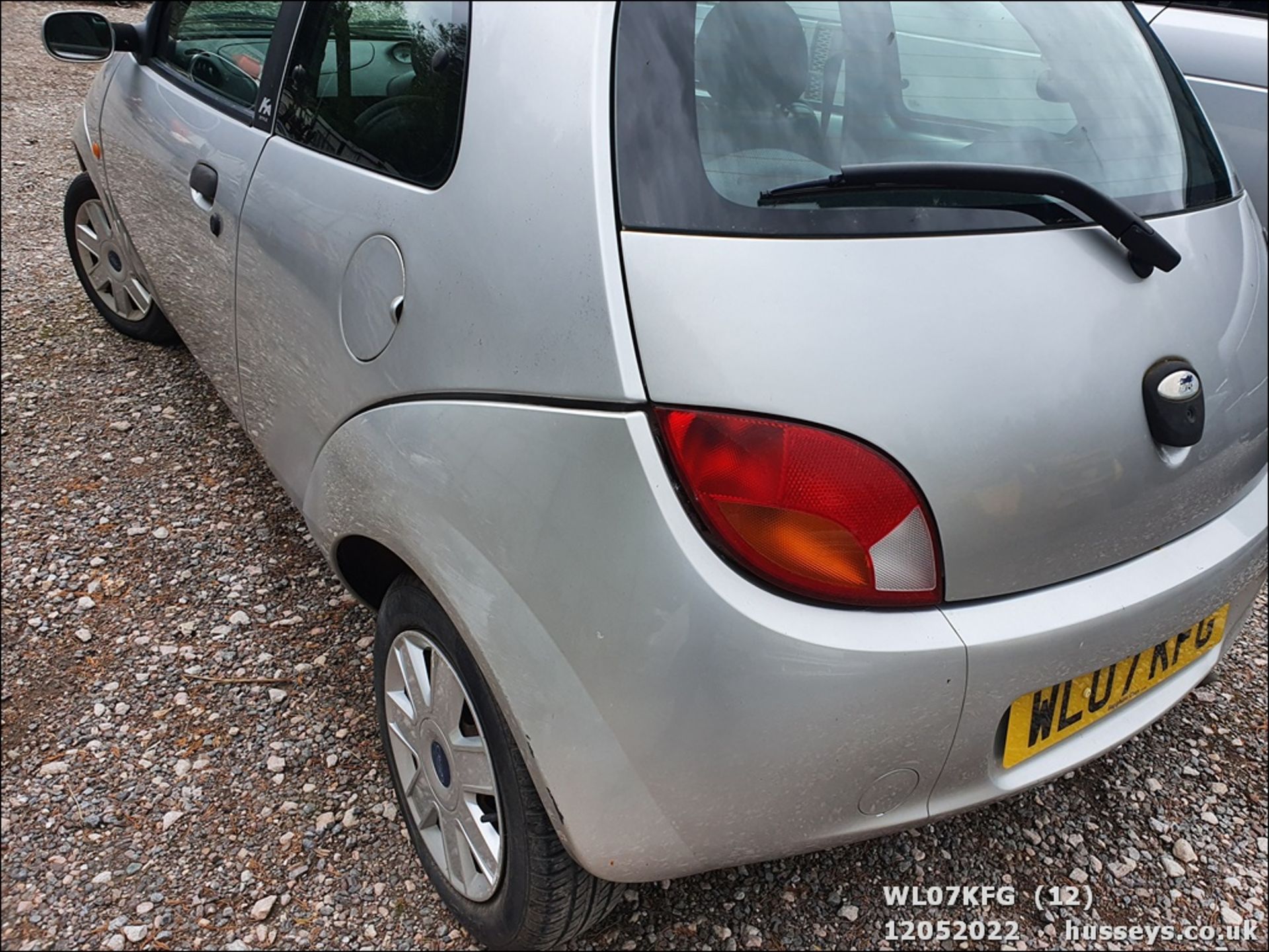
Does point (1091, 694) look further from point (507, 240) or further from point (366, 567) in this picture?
point (366, 567)

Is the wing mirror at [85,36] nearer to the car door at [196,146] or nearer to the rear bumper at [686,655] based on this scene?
the car door at [196,146]

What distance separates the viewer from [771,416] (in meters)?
1.18

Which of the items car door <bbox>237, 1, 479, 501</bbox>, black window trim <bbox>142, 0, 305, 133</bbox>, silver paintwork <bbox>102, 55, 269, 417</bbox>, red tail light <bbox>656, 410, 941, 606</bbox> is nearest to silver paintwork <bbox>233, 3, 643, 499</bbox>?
car door <bbox>237, 1, 479, 501</bbox>

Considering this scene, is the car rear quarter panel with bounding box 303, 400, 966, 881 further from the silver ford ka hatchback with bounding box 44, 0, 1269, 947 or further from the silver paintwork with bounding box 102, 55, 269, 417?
the silver paintwork with bounding box 102, 55, 269, 417

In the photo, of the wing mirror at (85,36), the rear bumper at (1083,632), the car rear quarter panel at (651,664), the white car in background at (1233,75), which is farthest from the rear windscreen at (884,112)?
the white car in background at (1233,75)

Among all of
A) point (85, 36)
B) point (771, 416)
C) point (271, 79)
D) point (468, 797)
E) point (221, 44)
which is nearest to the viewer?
point (771, 416)

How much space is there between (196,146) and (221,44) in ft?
1.19

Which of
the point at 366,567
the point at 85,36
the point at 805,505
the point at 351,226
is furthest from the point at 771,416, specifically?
the point at 85,36

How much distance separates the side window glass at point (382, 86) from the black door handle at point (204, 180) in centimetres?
30

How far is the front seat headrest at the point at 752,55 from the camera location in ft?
4.41

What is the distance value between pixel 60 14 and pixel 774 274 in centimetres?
248

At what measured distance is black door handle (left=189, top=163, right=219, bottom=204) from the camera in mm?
2217

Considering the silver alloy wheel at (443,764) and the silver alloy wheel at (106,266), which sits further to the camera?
the silver alloy wheel at (106,266)
